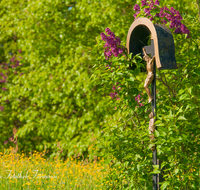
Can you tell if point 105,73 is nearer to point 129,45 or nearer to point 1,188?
point 129,45

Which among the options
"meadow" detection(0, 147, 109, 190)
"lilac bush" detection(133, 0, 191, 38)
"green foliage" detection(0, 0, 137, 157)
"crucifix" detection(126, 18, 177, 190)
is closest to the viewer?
"crucifix" detection(126, 18, 177, 190)

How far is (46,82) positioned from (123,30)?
7.85 ft

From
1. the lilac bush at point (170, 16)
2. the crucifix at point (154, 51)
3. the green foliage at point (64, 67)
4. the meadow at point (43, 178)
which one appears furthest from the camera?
the green foliage at point (64, 67)

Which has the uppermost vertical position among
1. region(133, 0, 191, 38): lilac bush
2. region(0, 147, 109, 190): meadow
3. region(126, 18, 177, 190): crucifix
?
region(133, 0, 191, 38): lilac bush

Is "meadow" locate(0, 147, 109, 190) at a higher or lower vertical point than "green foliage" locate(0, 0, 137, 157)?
lower

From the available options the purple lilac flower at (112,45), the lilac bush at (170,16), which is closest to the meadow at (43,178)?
the purple lilac flower at (112,45)

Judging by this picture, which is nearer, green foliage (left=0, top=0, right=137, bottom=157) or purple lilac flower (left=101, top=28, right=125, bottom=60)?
purple lilac flower (left=101, top=28, right=125, bottom=60)

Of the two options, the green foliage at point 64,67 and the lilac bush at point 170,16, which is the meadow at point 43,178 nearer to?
the green foliage at point 64,67

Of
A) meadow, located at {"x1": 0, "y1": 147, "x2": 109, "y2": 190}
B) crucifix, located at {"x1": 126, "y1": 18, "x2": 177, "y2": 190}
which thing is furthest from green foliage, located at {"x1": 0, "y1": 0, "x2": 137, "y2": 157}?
crucifix, located at {"x1": 126, "y1": 18, "x2": 177, "y2": 190}

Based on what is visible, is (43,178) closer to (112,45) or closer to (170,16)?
(112,45)

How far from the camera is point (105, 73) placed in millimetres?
2908

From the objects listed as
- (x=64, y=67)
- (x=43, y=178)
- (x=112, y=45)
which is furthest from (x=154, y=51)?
(x=64, y=67)

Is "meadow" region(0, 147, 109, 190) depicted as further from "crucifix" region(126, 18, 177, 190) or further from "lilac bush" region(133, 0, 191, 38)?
"lilac bush" region(133, 0, 191, 38)

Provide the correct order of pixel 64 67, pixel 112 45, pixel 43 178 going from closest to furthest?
pixel 112 45, pixel 43 178, pixel 64 67
